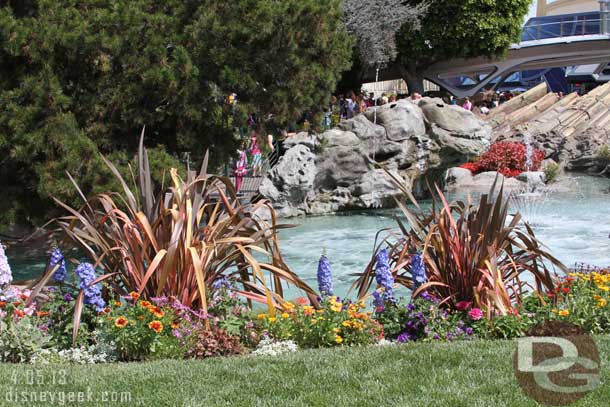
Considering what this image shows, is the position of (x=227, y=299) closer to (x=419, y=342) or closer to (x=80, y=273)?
(x=80, y=273)

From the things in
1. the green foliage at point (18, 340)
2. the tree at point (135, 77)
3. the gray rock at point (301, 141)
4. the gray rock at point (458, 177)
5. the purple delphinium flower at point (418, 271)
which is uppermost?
the tree at point (135, 77)

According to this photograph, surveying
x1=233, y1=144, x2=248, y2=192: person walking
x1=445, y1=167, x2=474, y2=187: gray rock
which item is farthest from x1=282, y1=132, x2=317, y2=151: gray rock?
x1=445, y1=167, x2=474, y2=187: gray rock

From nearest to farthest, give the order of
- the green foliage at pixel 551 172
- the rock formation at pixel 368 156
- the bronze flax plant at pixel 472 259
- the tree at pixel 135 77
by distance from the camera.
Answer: the bronze flax plant at pixel 472 259, the tree at pixel 135 77, the rock formation at pixel 368 156, the green foliage at pixel 551 172

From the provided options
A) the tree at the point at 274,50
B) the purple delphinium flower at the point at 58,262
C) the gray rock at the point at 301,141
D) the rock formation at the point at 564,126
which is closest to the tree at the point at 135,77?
the tree at the point at 274,50

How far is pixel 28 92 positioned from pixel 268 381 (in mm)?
6745

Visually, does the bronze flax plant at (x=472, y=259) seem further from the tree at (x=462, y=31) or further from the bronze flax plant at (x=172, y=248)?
the tree at (x=462, y=31)

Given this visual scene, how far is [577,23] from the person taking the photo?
146 feet

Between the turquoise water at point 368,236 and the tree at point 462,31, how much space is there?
642 inches

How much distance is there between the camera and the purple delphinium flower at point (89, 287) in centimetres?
518

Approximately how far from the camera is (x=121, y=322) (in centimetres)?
485

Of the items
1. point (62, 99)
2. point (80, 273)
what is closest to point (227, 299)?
point (80, 273)

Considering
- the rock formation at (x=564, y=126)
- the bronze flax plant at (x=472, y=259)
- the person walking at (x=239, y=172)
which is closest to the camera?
the bronze flax plant at (x=472, y=259)

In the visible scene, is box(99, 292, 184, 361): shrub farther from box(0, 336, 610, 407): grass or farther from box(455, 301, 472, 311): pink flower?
box(455, 301, 472, 311): pink flower

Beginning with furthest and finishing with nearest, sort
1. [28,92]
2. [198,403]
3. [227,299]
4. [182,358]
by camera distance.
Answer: [28,92] < [227,299] < [182,358] < [198,403]
